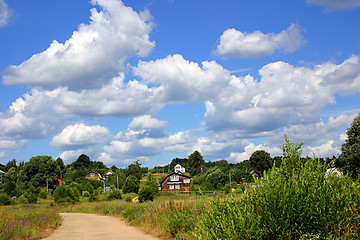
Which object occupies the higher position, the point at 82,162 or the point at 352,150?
the point at 82,162

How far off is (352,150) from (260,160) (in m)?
72.5

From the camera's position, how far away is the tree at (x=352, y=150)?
3862cm

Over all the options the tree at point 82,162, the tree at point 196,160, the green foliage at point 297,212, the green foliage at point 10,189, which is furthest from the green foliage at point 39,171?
the green foliage at point 297,212

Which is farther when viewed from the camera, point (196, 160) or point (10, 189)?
point (196, 160)

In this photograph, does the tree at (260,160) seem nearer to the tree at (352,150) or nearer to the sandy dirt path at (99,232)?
the tree at (352,150)

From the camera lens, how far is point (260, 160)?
11056cm

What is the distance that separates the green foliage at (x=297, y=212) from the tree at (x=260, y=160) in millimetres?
107474

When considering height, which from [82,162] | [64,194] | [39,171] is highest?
[82,162]

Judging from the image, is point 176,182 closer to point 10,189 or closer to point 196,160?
point 10,189

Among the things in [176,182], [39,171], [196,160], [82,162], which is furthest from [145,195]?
[82,162]

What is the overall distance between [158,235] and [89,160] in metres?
134

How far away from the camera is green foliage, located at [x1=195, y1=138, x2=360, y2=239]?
556 cm

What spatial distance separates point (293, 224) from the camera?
5.79 m

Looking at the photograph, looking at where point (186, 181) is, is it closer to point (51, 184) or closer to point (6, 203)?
point (51, 184)
